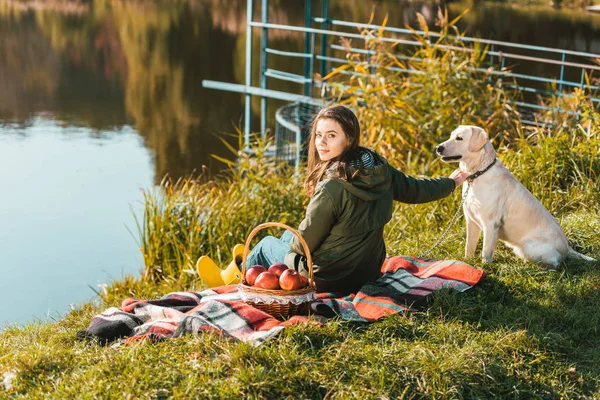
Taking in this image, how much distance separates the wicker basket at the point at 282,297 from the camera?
356 cm

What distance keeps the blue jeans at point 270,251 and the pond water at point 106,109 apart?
289cm

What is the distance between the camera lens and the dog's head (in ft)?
13.6

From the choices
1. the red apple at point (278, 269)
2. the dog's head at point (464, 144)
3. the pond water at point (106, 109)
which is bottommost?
the pond water at point (106, 109)

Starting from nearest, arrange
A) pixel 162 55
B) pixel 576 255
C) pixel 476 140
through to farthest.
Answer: pixel 476 140 < pixel 576 255 < pixel 162 55

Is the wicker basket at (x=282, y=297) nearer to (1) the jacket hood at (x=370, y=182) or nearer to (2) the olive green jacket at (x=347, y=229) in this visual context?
(2) the olive green jacket at (x=347, y=229)

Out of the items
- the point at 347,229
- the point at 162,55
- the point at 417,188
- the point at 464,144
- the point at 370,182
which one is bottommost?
the point at 162,55

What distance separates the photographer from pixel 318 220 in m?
3.76

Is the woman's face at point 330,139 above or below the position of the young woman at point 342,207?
above

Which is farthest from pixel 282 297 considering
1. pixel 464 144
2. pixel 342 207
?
pixel 464 144

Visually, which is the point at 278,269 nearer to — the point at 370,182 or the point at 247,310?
the point at 247,310

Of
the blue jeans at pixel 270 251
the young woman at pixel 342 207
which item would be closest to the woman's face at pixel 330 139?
the young woman at pixel 342 207

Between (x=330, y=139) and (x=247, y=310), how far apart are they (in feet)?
3.10

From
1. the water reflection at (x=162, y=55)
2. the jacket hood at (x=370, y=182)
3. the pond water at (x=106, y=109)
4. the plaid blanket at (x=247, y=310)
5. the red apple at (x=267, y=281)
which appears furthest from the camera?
the water reflection at (x=162, y=55)

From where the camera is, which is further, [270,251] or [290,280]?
[270,251]
